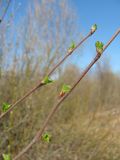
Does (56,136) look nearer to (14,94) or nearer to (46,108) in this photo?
(46,108)

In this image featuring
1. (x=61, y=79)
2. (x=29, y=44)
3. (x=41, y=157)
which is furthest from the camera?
(x=61, y=79)

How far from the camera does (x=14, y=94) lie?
165 inches

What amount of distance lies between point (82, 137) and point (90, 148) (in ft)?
0.87

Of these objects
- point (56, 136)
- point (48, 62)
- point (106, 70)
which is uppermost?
point (106, 70)

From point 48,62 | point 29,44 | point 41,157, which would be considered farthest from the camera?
point 48,62

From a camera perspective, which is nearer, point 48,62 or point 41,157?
point 41,157

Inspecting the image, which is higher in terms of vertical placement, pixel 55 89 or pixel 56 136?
pixel 55 89

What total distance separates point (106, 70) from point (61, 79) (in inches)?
471

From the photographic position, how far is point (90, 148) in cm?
450

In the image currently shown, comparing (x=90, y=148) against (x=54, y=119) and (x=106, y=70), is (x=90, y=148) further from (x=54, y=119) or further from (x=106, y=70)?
(x=106, y=70)

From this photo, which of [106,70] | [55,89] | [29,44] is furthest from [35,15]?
[106,70]

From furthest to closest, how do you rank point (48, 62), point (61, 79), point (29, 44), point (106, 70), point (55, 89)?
point (106, 70) < point (61, 79) < point (55, 89) < point (48, 62) < point (29, 44)

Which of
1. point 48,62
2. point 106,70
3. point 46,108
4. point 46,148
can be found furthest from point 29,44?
point 106,70

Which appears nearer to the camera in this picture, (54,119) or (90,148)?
(90,148)
